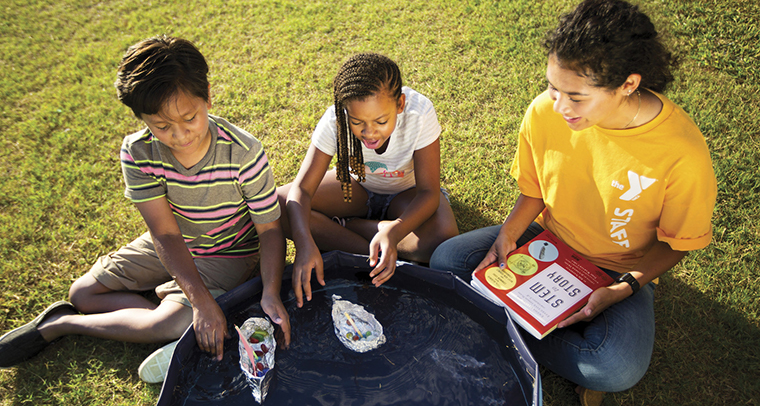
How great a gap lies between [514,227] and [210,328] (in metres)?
1.29

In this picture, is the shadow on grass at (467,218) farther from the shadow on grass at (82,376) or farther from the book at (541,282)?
the shadow on grass at (82,376)

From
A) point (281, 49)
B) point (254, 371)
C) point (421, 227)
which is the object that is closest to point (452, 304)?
point (421, 227)

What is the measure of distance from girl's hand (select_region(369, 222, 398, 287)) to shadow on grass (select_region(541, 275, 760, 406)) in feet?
2.62

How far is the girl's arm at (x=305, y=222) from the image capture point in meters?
1.82

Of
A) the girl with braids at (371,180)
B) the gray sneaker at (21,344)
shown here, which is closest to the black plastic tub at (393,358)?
the girl with braids at (371,180)

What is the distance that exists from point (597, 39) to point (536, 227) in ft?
3.01

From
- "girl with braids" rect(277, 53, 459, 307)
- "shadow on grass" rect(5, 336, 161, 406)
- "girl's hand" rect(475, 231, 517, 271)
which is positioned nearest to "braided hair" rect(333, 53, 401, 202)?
"girl with braids" rect(277, 53, 459, 307)

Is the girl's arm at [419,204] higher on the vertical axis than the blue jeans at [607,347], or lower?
higher

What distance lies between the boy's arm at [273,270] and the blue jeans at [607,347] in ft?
3.13

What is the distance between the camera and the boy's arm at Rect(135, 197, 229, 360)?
1679 mm

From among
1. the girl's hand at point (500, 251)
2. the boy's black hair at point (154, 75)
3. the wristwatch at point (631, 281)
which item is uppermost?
the boy's black hair at point (154, 75)

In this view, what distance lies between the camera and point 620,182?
65.4 inches

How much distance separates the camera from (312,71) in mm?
3625

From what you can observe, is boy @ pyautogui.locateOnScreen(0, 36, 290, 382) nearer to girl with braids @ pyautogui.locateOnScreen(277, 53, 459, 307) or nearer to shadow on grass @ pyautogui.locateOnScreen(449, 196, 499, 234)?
girl with braids @ pyautogui.locateOnScreen(277, 53, 459, 307)
